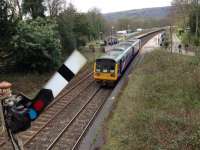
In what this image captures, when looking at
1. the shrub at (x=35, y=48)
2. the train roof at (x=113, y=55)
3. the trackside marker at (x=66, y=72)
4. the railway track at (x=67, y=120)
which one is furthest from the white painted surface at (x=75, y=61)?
the shrub at (x=35, y=48)

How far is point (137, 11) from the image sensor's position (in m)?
184

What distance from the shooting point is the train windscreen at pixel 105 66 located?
21.2 metres

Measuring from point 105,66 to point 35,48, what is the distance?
5598 millimetres

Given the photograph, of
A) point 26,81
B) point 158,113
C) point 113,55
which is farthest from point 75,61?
point 113,55

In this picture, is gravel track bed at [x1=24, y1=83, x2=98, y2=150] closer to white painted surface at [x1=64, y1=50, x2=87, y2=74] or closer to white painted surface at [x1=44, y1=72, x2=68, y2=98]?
white painted surface at [x1=44, y1=72, x2=68, y2=98]

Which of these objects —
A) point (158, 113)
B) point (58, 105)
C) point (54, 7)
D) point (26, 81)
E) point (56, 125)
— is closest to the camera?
point (158, 113)

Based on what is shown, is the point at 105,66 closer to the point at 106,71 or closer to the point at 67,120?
the point at 106,71

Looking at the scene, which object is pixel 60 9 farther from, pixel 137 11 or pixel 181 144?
pixel 137 11

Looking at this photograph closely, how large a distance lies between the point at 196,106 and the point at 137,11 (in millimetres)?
173563

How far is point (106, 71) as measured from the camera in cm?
2136

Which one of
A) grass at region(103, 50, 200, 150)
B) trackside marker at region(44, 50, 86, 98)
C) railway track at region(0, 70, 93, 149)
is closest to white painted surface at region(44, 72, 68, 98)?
trackside marker at region(44, 50, 86, 98)

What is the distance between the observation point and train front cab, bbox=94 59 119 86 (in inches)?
835

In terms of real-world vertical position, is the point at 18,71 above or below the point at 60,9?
below

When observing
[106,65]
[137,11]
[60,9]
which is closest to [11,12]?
[106,65]
